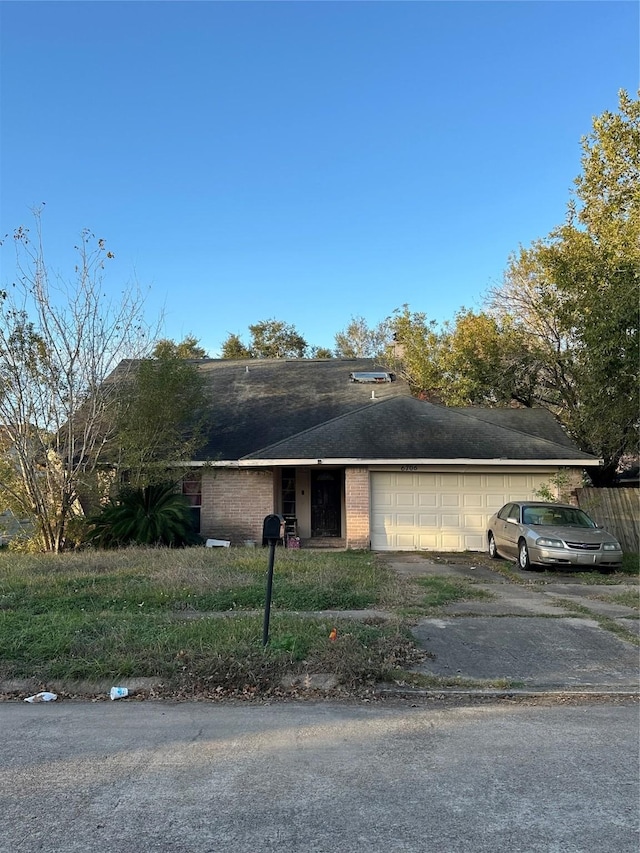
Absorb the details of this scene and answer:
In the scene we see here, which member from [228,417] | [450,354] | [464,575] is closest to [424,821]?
[464,575]

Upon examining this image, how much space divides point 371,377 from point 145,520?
1024cm

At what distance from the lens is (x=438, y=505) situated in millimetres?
16062

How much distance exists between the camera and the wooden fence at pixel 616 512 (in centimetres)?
1605

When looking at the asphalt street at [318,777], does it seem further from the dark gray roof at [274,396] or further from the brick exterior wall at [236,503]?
the dark gray roof at [274,396]

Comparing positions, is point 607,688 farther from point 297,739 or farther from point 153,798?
point 153,798

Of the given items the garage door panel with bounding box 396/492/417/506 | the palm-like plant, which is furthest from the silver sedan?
the palm-like plant

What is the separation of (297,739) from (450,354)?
17195 millimetres

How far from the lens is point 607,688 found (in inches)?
231

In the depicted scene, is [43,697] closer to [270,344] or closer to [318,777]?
[318,777]

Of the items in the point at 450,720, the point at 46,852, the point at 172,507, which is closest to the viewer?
the point at 46,852

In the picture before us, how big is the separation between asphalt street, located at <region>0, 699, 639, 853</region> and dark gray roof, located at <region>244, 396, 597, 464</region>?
10288mm

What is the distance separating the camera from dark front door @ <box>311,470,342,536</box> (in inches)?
Result: 738

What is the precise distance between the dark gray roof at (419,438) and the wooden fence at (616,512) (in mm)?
1225

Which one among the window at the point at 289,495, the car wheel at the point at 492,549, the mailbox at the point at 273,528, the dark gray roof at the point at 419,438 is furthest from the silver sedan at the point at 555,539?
the mailbox at the point at 273,528
